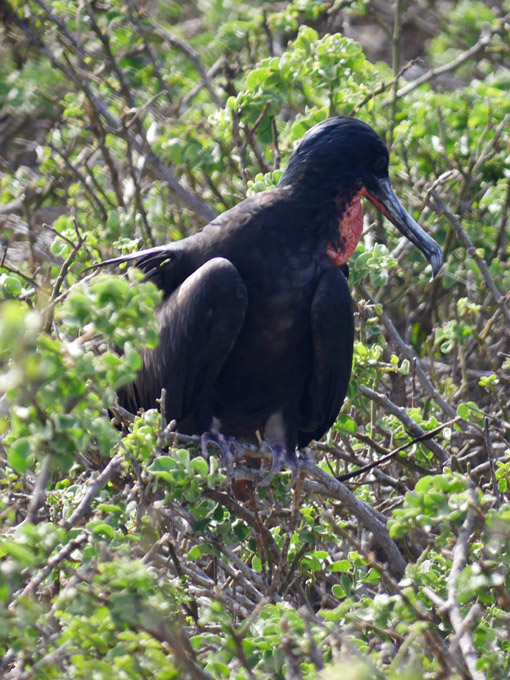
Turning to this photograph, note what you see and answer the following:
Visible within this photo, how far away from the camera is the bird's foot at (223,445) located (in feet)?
10.1

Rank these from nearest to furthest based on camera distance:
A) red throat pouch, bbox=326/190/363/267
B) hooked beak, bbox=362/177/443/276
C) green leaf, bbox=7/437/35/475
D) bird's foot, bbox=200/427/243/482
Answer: green leaf, bbox=7/437/35/475
bird's foot, bbox=200/427/243/482
red throat pouch, bbox=326/190/363/267
hooked beak, bbox=362/177/443/276

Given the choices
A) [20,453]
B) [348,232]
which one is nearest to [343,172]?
[348,232]

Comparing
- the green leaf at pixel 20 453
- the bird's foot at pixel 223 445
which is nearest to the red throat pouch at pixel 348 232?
the bird's foot at pixel 223 445

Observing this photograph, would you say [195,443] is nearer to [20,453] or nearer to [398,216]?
[398,216]

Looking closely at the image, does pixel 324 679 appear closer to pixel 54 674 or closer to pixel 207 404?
pixel 54 674

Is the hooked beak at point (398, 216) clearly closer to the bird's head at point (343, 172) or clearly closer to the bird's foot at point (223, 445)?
the bird's head at point (343, 172)

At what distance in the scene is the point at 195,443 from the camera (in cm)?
316

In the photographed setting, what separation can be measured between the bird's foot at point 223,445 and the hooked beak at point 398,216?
833 millimetres

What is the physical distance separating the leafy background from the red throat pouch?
0.20ft

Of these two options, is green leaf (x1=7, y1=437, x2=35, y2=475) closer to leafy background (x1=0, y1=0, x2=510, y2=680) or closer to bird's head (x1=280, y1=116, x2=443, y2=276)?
leafy background (x1=0, y1=0, x2=510, y2=680)

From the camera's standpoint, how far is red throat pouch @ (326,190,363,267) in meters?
3.29

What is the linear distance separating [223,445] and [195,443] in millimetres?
78

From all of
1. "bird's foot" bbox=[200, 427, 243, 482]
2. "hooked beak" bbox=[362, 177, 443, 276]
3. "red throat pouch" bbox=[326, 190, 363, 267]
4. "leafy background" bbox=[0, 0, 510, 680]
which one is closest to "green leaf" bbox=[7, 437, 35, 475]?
"leafy background" bbox=[0, 0, 510, 680]

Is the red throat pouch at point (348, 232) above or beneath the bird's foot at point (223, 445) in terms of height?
above
